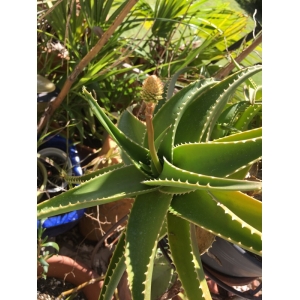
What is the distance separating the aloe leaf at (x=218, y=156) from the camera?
18.2 inches

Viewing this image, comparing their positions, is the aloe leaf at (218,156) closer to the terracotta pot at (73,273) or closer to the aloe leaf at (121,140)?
the aloe leaf at (121,140)

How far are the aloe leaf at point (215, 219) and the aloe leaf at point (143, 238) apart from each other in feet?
0.08

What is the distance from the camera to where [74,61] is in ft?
3.28

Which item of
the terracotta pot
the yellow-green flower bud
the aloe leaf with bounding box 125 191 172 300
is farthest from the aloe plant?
the terracotta pot

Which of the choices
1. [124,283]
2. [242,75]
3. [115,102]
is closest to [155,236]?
[242,75]

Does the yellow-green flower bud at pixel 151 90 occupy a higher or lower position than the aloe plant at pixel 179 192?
higher

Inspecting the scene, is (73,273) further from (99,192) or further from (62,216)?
(99,192)

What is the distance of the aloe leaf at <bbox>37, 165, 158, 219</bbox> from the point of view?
1.53 feet

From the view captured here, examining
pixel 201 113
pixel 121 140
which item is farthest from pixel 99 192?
pixel 201 113

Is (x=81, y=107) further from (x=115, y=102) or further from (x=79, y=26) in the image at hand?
(x=79, y=26)

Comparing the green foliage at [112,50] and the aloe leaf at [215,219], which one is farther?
the green foliage at [112,50]

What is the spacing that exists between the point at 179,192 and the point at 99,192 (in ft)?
0.36

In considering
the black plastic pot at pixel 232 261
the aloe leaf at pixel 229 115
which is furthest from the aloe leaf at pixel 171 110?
the black plastic pot at pixel 232 261
